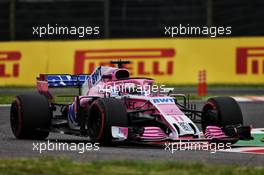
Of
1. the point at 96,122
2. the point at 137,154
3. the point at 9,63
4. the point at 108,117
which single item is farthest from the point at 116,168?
the point at 9,63

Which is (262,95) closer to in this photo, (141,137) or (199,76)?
(199,76)

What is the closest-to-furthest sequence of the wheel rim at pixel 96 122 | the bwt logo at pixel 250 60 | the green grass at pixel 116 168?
the green grass at pixel 116 168 < the wheel rim at pixel 96 122 < the bwt logo at pixel 250 60

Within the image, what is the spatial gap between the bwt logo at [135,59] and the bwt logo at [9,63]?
1915 mm

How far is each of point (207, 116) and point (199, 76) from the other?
1241 centimetres

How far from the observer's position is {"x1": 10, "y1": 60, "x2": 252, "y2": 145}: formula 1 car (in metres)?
Result: 10.3

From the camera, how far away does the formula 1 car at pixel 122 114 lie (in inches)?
407

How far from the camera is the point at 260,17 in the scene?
1003 inches

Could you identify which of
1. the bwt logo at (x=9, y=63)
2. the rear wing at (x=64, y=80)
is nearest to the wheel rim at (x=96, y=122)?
the rear wing at (x=64, y=80)

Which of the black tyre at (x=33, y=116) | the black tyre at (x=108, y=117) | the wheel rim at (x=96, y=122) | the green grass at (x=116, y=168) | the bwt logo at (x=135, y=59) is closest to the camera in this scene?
the green grass at (x=116, y=168)

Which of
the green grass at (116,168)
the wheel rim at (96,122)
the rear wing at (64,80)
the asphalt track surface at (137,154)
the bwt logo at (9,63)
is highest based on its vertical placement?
the bwt logo at (9,63)

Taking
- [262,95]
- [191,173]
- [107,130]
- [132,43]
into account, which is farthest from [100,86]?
[132,43]

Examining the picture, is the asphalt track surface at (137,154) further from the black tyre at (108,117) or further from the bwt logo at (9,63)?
the bwt logo at (9,63)

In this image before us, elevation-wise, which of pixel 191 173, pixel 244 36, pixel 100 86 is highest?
pixel 244 36

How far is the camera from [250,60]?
24.1 meters
